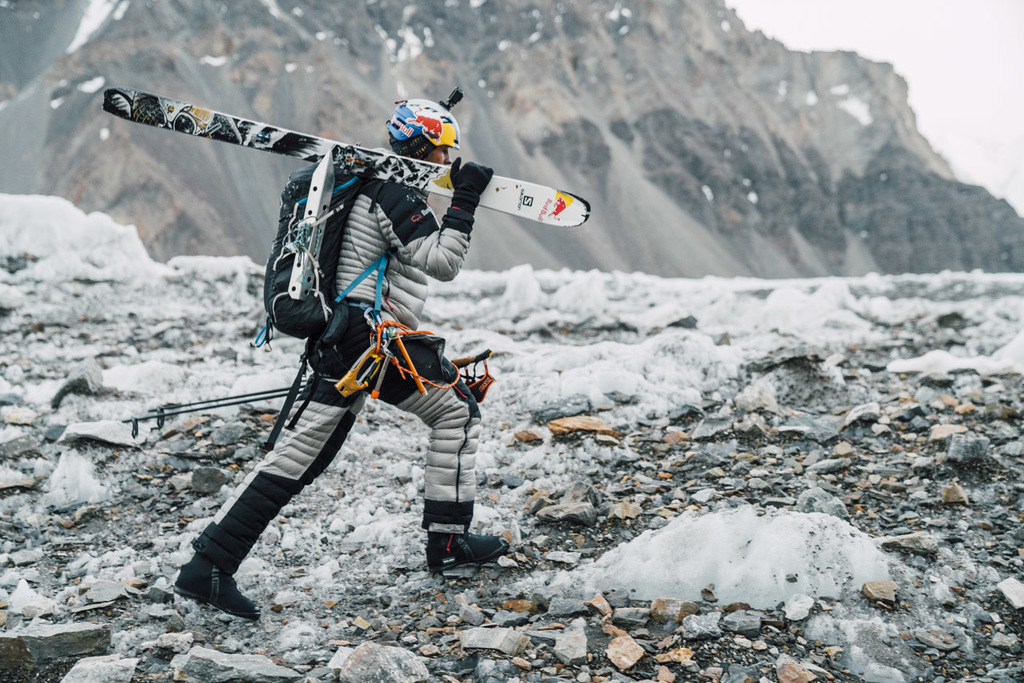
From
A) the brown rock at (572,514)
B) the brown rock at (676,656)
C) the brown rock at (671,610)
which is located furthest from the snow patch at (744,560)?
the brown rock at (676,656)

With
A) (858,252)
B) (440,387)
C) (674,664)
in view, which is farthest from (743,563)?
(858,252)

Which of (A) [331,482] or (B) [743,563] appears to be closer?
(B) [743,563]

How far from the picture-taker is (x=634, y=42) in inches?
4796

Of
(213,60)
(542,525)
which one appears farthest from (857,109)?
(542,525)

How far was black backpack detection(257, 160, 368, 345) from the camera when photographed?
3.79 meters

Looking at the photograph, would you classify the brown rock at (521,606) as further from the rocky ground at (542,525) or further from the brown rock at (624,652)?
the brown rock at (624,652)

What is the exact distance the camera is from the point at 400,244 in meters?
3.88

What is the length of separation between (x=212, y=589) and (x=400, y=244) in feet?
6.78

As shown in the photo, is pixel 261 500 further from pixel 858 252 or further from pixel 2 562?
pixel 858 252

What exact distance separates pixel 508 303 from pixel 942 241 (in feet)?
405

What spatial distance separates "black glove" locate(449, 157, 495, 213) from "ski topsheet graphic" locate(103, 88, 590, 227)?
13cm

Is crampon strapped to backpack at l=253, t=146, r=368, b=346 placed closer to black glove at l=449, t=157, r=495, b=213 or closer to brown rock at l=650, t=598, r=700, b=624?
black glove at l=449, t=157, r=495, b=213

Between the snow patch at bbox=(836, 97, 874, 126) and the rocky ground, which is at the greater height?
the snow patch at bbox=(836, 97, 874, 126)

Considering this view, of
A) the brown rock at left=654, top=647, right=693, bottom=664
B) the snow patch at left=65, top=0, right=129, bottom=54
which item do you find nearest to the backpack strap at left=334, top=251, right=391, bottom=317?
the brown rock at left=654, top=647, right=693, bottom=664
